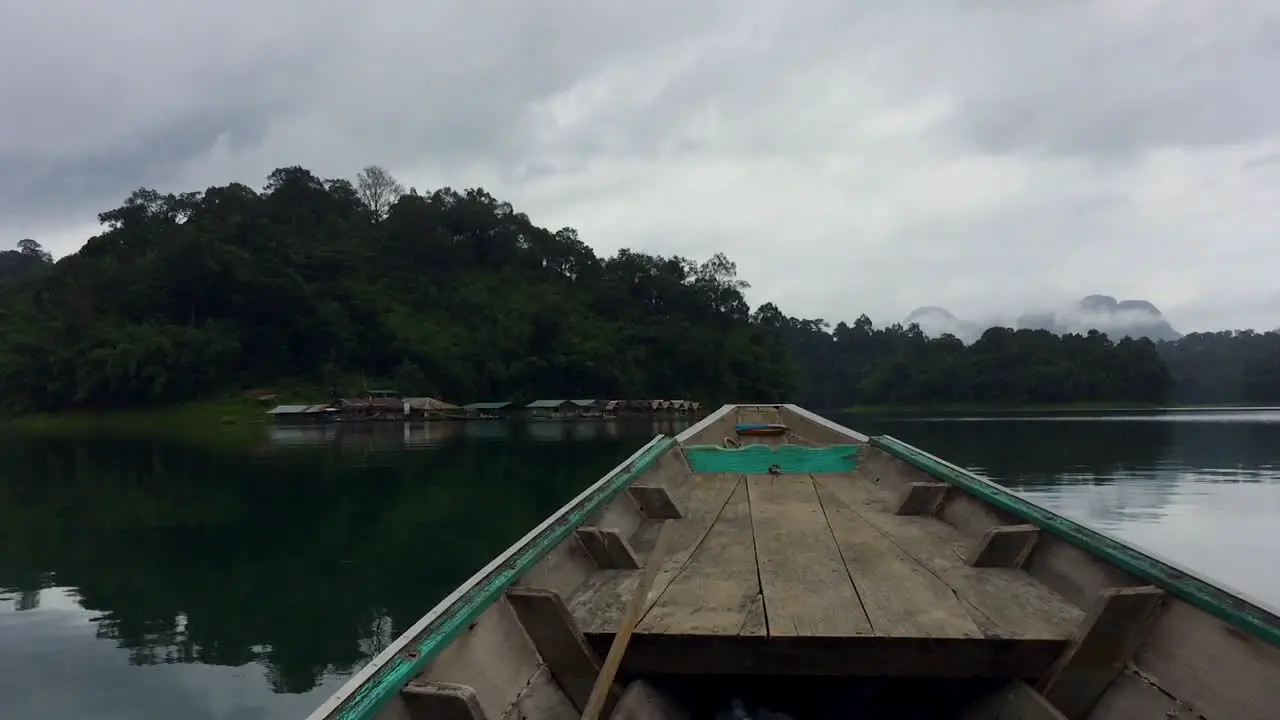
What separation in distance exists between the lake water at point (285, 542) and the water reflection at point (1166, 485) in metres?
0.08

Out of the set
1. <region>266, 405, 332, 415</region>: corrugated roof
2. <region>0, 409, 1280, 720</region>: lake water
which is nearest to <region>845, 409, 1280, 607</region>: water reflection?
<region>0, 409, 1280, 720</region>: lake water

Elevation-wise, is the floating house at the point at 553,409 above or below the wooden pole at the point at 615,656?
below

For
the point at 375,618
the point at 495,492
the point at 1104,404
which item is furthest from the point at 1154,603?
the point at 1104,404

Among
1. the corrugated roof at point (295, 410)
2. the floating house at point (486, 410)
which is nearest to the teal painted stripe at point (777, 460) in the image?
the corrugated roof at point (295, 410)

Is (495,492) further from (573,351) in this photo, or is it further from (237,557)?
(573,351)

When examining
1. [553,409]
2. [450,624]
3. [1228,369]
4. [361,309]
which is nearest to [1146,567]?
[450,624]

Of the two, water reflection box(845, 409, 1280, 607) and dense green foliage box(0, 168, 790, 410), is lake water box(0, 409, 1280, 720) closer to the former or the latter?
water reflection box(845, 409, 1280, 607)

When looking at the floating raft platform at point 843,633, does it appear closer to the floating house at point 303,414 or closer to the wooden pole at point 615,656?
the wooden pole at point 615,656

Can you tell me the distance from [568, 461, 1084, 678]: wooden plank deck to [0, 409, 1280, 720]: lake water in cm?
335

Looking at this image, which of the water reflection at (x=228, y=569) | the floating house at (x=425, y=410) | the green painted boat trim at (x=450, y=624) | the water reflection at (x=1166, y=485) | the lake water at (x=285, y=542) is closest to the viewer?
the green painted boat trim at (x=450, y=624)

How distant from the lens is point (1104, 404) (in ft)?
215

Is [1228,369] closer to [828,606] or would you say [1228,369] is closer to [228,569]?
[228,569]

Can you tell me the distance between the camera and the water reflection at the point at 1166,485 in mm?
10578

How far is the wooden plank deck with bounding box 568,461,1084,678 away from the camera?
220cm
